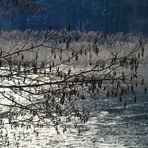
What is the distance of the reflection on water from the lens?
503 inches

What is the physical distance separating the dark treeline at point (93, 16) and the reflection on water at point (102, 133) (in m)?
42.0

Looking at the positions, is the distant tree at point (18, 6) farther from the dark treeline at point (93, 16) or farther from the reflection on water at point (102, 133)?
the dark treeline at point (93, 16)

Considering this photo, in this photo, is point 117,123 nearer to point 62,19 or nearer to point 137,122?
point 137,122

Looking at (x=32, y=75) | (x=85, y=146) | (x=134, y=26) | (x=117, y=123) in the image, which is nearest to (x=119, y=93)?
(x=32, y=75)

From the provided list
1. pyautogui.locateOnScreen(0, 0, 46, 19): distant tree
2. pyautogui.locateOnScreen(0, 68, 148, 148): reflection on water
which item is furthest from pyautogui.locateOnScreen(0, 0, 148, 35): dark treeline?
pyautogui.locateOnScreen(0, 0, 46, 19): distant tree

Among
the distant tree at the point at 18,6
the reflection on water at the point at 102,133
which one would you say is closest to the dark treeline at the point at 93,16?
the reflection on water at the point at 102,133

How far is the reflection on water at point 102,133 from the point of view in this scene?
1277cm

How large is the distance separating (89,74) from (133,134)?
32.1 feet

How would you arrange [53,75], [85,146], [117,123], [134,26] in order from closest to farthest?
[53,75] < [85,146] < [117,123] < [134,26]

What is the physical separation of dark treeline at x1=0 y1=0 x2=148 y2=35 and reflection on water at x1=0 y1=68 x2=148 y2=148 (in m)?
42.0

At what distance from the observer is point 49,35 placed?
4.76 meters

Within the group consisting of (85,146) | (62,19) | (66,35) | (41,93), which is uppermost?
(62,19)

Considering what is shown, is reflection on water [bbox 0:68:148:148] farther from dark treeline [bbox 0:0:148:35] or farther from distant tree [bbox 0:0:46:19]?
dark treeline [bbox 0:0:148:35]

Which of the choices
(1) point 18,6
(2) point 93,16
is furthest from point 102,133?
(2) point 93,16
